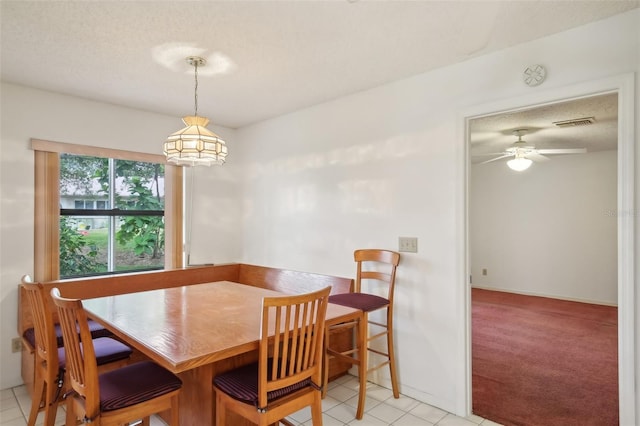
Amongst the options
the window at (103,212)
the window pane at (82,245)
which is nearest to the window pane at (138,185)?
the window at (103,212)

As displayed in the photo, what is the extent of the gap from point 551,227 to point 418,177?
4.54 meters

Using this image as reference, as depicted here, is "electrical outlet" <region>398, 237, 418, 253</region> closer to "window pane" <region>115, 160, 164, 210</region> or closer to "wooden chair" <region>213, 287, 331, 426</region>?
"wooden chair" <region>213, 287, 331, 426</region>

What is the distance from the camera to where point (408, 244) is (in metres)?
2.77

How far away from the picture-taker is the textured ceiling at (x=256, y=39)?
188 cm

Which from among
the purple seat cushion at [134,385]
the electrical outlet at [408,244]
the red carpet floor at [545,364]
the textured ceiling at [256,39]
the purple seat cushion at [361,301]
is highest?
the textured ceiling at [256,39]

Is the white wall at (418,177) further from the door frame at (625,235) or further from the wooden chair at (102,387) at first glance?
the wooden chair at (102,387)

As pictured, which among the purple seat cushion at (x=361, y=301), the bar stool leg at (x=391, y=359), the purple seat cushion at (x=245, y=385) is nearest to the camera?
the purple seat cushion at (x=245, y=385)

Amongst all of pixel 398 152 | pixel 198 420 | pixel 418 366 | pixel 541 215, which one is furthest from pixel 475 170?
pixel 198 420

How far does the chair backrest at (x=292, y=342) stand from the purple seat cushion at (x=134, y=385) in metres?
0.51

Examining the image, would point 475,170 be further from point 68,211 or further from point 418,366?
point 68,211

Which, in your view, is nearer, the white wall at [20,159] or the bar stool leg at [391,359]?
the bar stool leg at [391,359]

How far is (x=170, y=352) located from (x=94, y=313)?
3.10 feet

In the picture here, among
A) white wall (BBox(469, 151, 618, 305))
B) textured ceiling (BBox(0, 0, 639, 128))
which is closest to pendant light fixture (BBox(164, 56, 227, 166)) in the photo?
textured ceiling (BBox(0, 0, 639, 128))

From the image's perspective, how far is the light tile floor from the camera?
2.37 metres
